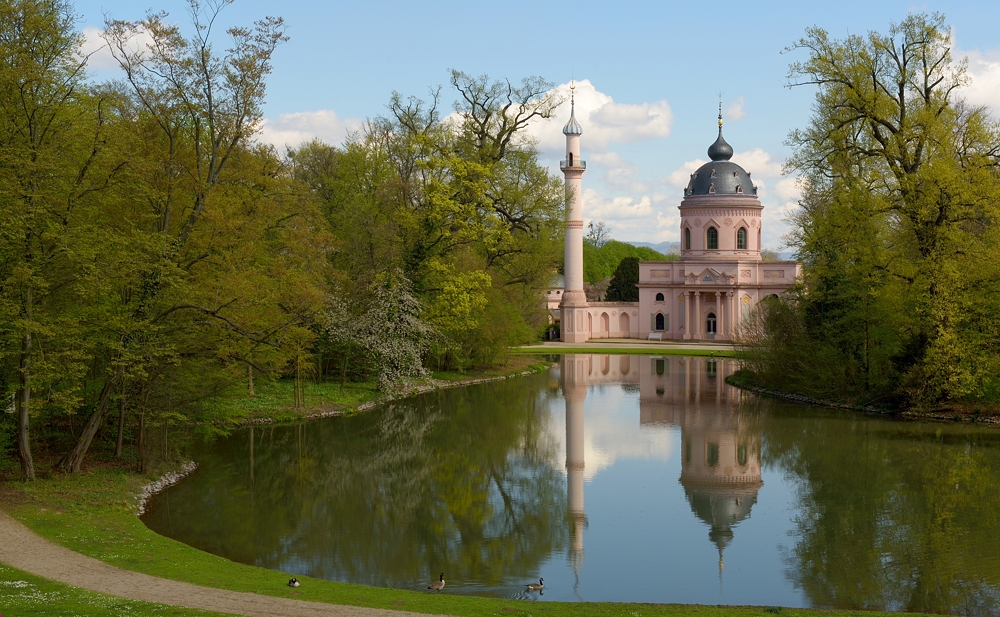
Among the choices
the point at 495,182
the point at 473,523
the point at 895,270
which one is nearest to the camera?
the point at 473,523

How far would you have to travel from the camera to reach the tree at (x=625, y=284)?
71688mm

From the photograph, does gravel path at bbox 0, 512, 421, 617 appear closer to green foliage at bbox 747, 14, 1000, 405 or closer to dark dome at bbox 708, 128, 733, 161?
green foliage at bbox 747, 14, 1000, 405

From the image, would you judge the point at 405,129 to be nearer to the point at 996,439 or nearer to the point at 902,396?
the point at 902,396

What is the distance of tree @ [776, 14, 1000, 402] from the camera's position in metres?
23.9

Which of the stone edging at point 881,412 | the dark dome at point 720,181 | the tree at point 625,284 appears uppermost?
the dark dome at point 720,181

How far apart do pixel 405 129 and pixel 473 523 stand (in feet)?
90.1

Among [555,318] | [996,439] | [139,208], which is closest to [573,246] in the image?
[555,318]

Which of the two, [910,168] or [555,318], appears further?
[555,318]

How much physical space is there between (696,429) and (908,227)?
801 cm

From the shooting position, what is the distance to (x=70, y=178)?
50.3 feet

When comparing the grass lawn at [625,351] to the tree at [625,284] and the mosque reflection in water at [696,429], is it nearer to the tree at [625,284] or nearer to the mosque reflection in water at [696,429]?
the mosque reflection in water at [696,429]

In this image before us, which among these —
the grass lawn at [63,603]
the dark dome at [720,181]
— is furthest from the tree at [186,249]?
the dark dome at [720,181]

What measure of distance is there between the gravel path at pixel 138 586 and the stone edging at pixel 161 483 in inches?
124

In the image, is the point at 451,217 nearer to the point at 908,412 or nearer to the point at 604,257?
the point at 908,412
